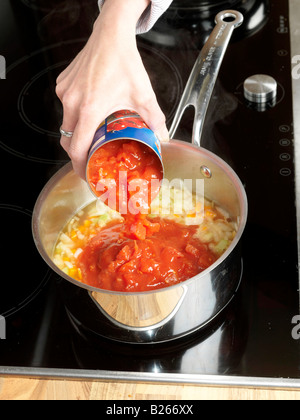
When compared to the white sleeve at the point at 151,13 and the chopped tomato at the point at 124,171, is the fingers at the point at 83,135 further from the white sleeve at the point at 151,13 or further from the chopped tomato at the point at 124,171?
the white sleeve at the point at 151,13

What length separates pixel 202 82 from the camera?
4.35ft

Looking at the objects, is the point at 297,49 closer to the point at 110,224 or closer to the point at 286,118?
the point at 286,118

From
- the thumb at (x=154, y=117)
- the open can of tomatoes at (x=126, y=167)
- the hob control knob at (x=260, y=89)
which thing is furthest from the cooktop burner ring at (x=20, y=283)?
the hob control knob at (x=260, y=89)

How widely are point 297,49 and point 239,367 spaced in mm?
858

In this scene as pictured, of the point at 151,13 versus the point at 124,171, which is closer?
the point at 124,171

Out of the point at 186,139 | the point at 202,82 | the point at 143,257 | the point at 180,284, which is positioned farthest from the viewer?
the point at 186,139

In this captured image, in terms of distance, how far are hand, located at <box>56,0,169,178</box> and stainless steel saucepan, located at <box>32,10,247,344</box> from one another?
0.21 metres

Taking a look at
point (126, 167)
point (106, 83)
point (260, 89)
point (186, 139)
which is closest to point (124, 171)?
point (126, 167)

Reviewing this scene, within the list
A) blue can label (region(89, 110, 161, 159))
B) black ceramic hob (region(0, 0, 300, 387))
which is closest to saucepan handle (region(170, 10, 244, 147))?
black ceramic hob (region(0, 0, 300, 387))

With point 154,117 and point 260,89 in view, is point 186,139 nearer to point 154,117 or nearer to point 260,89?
point 260,89

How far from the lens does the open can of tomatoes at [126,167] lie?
3.42 ft

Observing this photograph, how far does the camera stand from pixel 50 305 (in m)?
1.18

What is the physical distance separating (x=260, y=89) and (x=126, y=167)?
1.73ft

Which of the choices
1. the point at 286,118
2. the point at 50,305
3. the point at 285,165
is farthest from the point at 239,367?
the point at 286,118
